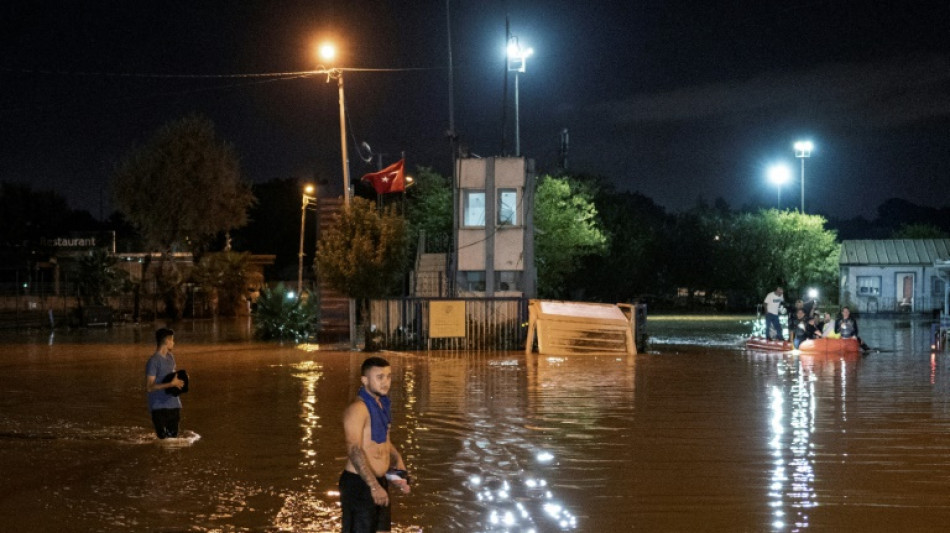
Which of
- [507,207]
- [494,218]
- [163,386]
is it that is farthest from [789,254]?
[163,386]

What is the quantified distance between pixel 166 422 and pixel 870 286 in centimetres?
5500

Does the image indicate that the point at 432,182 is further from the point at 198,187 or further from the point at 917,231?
the point at 917,231

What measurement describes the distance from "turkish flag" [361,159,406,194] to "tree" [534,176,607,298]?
1362 centimetres

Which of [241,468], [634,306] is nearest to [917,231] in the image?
[634,306]

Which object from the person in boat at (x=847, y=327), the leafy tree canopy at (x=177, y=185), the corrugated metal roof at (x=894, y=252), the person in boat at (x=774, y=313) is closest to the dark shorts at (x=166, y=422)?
the person in boat at (x=847, y=327)

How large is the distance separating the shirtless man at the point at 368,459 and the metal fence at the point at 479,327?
20.5 meters

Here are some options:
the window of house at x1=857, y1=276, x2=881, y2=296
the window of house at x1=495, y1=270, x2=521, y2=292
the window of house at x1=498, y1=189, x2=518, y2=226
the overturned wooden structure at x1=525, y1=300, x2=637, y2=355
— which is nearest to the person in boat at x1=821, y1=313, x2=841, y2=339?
the overturned wooden structure at x1=525, y1=300, x2=637, y2=355

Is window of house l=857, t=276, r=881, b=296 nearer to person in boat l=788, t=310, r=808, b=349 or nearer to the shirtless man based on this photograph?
person in boat l=788, t=310, r=808, b=349

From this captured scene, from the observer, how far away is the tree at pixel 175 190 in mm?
52688

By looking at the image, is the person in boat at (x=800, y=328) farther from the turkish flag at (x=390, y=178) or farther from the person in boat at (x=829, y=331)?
the turkish flag at (x=390, y=178)

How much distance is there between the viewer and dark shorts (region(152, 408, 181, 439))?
1190 centimetres

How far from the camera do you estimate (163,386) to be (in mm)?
11461

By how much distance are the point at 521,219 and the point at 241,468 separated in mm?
23988

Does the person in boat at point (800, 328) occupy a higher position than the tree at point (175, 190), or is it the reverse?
the tree at point (175, 190)
